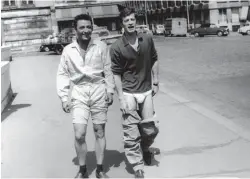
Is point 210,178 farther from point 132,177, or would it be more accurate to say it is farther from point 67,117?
point 67,117

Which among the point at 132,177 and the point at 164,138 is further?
the point at 164,138

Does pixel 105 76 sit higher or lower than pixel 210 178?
higher

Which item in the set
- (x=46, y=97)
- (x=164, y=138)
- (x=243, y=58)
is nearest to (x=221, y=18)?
(x=243, y=58)

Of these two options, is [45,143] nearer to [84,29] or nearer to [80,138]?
[80,138]

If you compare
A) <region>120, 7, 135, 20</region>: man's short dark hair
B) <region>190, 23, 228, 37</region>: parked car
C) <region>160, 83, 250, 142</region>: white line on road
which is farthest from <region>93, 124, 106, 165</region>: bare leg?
<region>190, 23, 228, 37</region>: parked car

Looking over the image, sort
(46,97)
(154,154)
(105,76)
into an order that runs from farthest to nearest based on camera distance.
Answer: (46,97) < (154,154) < (105,76)

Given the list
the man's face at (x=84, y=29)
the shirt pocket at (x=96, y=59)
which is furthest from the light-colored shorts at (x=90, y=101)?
the man's face at (x=84, y=29)

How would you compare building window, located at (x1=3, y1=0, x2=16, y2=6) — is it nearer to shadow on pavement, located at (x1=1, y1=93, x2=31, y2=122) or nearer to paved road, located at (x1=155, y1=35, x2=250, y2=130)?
Answer: paved road, located at (x1=155, y1=35, x2=250, y2=130)

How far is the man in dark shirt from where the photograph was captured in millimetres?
4246

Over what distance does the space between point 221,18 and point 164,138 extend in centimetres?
5052

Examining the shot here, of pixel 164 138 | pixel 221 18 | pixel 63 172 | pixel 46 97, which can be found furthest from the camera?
pixel 221 18

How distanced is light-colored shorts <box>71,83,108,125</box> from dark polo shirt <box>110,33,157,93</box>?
0.29m

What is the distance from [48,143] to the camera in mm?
6039

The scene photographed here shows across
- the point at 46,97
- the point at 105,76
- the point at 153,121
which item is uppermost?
the point at 105,76
